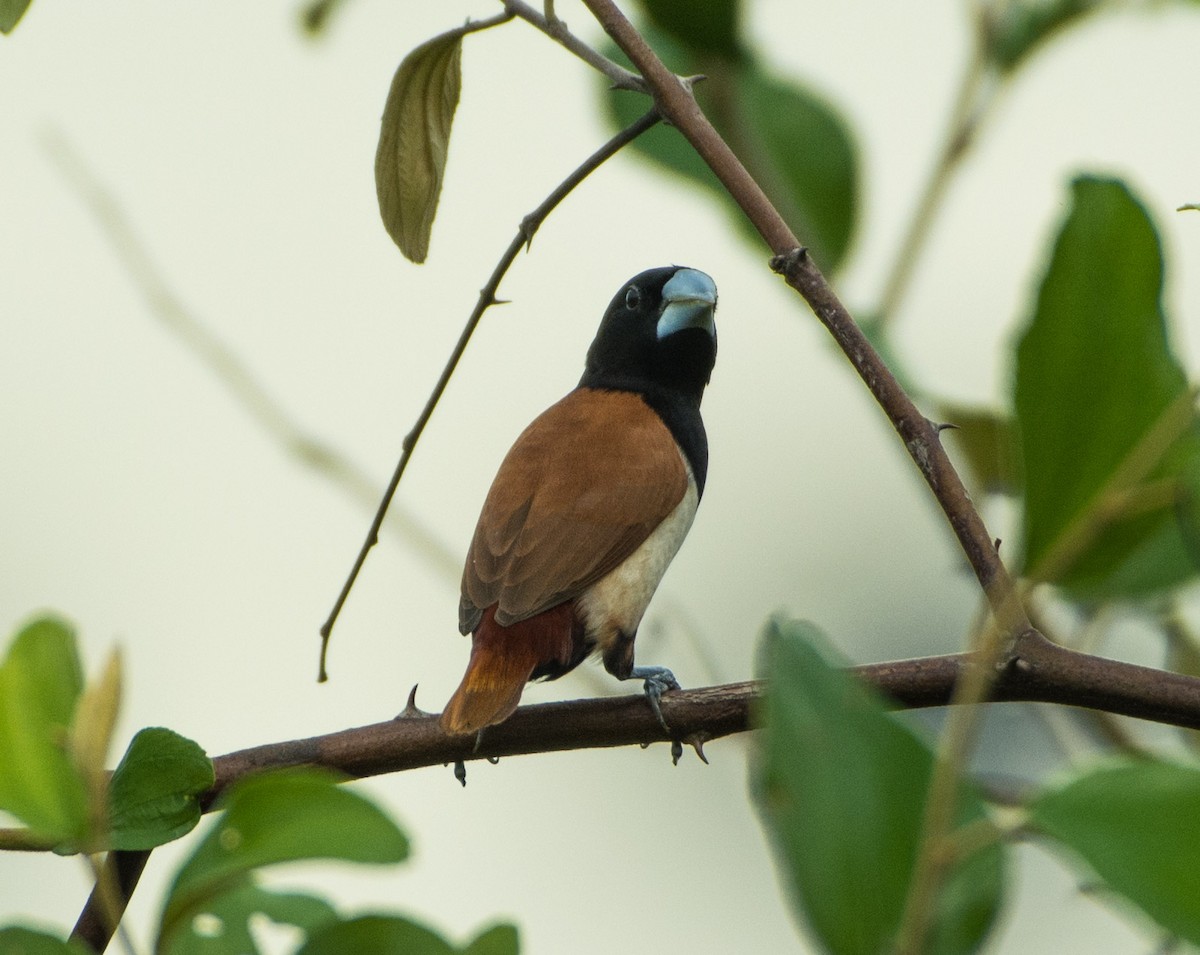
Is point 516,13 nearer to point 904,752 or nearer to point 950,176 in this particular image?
point 904,752

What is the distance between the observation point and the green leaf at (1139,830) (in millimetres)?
683

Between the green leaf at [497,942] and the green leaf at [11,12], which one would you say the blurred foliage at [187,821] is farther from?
the green leaf at [11,12]

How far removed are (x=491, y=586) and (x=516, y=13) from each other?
144 cm

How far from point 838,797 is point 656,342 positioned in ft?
8.97

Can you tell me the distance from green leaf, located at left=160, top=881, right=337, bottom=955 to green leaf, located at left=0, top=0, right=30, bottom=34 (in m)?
0.66

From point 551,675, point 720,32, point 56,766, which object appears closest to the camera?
point 56,766

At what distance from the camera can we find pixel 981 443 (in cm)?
177

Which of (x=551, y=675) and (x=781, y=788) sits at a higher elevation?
(x=551, y=675)

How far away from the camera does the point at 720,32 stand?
6.45 feet

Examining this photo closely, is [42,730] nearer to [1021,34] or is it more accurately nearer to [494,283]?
[494,283]

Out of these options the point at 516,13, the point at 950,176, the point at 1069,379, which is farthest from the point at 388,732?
the point at 950,176

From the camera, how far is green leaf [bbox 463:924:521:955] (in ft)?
2.85

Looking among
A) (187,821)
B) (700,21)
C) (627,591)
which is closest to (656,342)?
(627,591)

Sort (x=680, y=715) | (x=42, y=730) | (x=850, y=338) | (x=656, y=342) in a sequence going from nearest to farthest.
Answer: (x=42, y=730) < (x=850, y=338) < (x=680, y=715) < (x=656, y=342)
